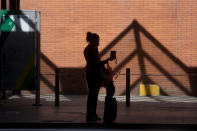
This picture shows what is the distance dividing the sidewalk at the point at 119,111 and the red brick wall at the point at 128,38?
1705mm

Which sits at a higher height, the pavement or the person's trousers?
the person's trousers

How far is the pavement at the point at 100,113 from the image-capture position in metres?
9.27

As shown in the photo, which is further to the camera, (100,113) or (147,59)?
(147,59)

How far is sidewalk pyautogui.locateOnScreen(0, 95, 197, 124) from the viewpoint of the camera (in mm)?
9703

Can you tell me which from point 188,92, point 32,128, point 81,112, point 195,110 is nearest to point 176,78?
point 188,92

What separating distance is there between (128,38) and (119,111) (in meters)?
5.50

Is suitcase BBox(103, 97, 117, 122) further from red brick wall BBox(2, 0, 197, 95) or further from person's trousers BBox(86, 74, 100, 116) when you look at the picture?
red brick wall BBox(2, 0, 197, 95)

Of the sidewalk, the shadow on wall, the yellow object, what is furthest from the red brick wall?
the sidewalk

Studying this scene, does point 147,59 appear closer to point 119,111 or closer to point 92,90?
point 119,111

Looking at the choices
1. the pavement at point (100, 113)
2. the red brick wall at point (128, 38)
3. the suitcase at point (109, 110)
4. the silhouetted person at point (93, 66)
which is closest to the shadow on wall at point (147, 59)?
the red brick wall at point (128, 38)

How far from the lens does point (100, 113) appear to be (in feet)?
36.3

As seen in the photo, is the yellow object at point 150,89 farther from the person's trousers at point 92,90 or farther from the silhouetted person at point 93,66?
the silhouetted person at point 93,66

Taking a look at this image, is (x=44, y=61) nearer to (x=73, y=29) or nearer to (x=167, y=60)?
(x=73, y=29)

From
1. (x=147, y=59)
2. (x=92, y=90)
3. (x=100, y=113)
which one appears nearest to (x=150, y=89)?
(x=147, y=59)
